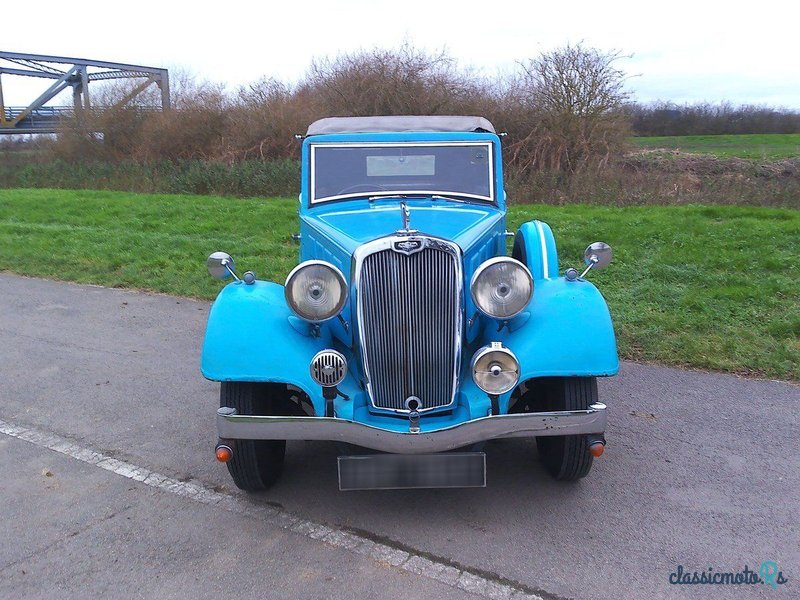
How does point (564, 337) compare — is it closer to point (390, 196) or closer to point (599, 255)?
point (599, 255)

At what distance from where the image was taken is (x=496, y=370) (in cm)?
342

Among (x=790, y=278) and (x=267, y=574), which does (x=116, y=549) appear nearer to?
(x=267, y=574)

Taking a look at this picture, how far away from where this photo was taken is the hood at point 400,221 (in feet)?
13.7

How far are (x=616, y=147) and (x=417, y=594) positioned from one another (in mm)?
17024

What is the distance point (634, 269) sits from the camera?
319 inches

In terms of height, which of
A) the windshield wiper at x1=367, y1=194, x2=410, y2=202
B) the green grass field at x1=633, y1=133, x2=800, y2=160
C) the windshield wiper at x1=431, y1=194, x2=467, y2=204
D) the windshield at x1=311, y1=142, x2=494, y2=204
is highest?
the green grass field at x1=633, y1=133, x2=800, y2=160

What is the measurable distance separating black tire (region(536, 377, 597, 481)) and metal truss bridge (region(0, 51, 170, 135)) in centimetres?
2249

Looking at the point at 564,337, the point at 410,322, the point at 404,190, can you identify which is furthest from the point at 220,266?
the point at 564,337

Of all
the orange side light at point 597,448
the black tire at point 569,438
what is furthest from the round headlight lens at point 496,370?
the orange side light at point 597,448

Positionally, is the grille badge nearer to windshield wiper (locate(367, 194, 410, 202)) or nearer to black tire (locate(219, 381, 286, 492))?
black tire (locate(219, 381, 286, 492))

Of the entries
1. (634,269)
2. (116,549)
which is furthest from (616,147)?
(116,549)

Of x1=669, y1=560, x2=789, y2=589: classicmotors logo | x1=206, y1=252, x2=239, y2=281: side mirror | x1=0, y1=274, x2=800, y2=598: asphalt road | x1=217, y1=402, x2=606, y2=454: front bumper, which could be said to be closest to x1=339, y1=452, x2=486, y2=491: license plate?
x1=217, y1=402, x2=606, y2=454: front bumper

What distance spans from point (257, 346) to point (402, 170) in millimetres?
1897

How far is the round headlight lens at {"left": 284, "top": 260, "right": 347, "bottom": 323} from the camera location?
11.8 feet
